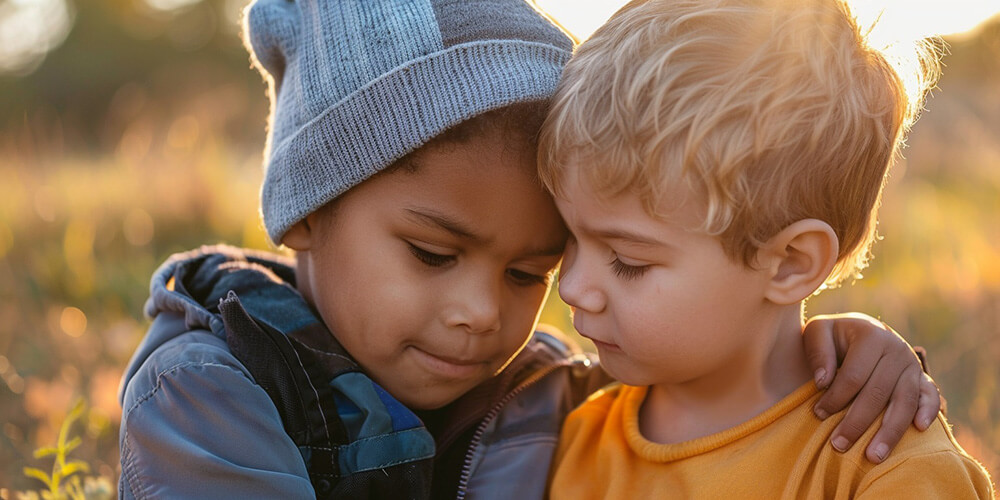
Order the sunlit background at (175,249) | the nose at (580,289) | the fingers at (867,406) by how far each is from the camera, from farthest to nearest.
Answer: the sunlit background at (175,249)
the nose at (580,289)
the fingers at (867,406)

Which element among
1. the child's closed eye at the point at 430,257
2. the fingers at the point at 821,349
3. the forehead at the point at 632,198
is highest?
the forehead at the point at 632,198

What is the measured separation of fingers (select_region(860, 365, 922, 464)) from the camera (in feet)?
6.11

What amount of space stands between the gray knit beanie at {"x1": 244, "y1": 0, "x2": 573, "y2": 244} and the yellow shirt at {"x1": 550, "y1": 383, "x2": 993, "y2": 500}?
34.5 inches

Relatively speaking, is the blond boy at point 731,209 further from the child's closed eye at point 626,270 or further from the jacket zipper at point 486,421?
the jacket zipper at point 486,421

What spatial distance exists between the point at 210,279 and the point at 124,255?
10.9 ft

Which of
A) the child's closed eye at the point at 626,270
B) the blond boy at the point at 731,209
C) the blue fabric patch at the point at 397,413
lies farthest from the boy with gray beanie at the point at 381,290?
the child's closed eye at the point at 626,270

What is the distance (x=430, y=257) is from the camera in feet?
7.13

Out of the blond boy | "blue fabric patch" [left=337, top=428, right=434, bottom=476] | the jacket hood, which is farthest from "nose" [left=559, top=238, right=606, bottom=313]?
the jacket hood

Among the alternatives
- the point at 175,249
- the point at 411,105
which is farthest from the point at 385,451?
the point at 175,249

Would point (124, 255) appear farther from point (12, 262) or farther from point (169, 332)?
point (169, 332)

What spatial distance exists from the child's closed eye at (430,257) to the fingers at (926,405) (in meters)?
1.06

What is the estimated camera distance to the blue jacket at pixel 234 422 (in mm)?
1903

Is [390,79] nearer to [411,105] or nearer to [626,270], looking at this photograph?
[411,105]

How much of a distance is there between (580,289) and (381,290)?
48cm
